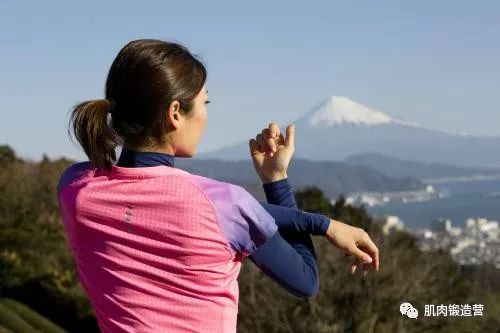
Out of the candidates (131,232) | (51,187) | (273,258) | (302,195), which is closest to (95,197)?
(131,232)

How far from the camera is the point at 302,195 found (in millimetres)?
23297

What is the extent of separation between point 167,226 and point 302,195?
2209 centimetres

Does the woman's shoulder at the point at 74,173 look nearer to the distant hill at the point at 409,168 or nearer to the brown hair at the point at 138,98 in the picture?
the brown hair at the point at 138,98

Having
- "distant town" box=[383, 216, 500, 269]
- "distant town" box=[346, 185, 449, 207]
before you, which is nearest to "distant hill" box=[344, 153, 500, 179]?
"distant town" box=[346, 185, 449, 207]

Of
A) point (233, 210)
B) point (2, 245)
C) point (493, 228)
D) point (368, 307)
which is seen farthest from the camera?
point (493, 228)

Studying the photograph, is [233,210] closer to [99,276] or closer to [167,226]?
[167,226]

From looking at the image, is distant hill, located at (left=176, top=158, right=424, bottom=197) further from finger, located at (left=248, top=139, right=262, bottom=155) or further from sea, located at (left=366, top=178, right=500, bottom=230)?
finger, located at (left=248, top=139, right=262, bottom=155)

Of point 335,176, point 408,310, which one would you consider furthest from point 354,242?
point 335,176

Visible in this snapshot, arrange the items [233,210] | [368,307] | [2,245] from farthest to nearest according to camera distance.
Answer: [2,245] → [368,307] → [233,210]

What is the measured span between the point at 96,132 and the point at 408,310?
13.9 m

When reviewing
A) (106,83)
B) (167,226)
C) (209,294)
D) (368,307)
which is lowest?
(368,307)

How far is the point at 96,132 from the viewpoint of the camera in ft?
4.32

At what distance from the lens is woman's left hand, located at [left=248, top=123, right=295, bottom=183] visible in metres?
1.40

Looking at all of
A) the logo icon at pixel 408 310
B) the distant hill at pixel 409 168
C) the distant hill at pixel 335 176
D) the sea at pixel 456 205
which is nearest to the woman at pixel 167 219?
the logo icon at pixel 408 310
